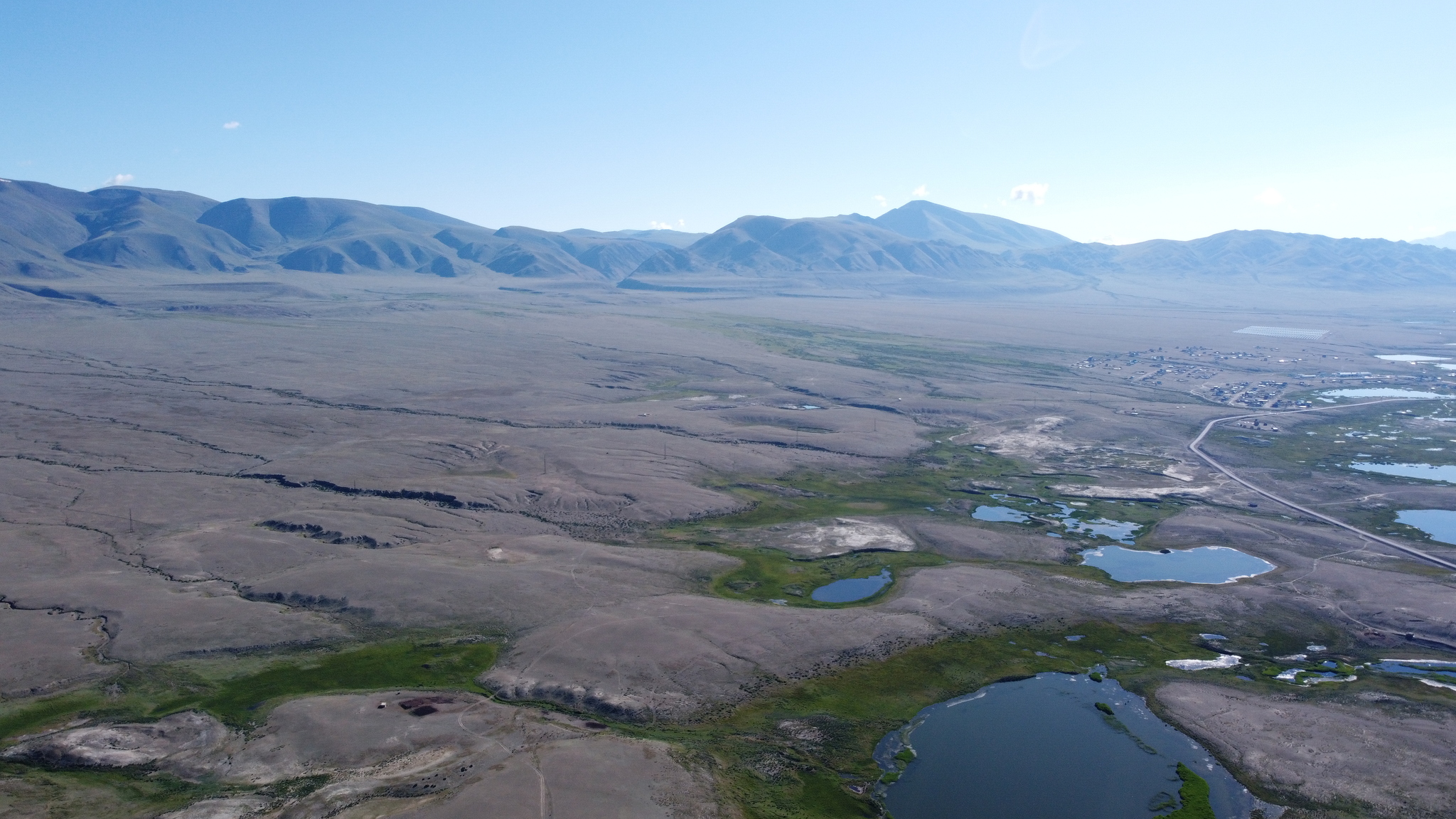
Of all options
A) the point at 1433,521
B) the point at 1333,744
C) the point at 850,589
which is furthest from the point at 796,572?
the point at 1433,521

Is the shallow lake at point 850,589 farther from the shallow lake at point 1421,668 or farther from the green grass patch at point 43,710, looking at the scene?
the green grass patch at point 43,710

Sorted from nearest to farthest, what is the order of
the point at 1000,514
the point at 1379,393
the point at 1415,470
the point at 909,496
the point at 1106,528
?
the point at 1106,528, the point at 1000,514, the point at 909,496, the point at 1415,470, the point at 1379,393

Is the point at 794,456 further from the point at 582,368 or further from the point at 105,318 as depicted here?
the point at 105,318

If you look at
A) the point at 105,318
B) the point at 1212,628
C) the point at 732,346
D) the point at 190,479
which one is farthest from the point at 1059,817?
the point at 105,318

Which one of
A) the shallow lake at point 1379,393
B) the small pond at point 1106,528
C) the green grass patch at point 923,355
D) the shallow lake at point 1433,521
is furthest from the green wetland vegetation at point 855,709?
the shallow lake at point 1379,393

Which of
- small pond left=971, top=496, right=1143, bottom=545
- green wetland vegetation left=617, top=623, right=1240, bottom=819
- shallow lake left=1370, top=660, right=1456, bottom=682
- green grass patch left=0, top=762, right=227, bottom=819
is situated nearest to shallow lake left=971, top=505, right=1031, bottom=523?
small pond left=971, top=496, right=1143, bottom=545

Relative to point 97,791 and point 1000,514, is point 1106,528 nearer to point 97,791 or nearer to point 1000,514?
point 1000,514
